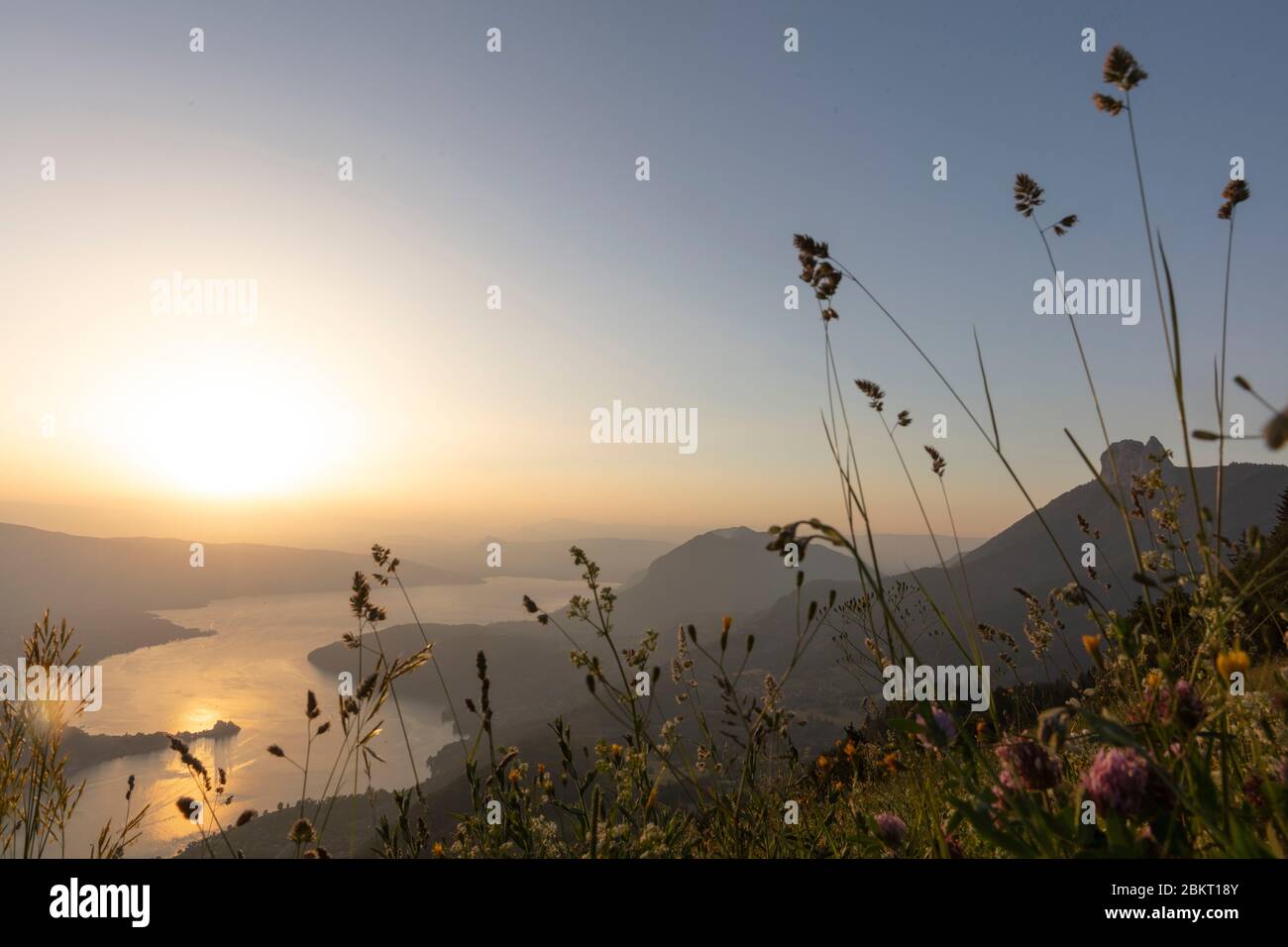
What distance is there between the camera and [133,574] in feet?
561

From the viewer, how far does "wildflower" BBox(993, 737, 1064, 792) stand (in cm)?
120

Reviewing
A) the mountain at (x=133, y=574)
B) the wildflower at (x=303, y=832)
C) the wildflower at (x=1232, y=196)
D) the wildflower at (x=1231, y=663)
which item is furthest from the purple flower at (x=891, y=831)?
the mountain at (x=133, y=574)

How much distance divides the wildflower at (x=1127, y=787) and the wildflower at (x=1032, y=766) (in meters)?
0.07

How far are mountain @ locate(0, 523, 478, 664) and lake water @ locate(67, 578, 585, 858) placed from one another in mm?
20805

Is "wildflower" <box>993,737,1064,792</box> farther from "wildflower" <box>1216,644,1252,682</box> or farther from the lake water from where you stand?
the lake water

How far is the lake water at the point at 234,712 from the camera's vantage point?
58312mm

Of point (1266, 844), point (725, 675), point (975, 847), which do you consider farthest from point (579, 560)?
point (1266, 844)

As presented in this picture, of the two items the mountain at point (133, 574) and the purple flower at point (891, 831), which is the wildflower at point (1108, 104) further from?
the mountain at point (133, 574)

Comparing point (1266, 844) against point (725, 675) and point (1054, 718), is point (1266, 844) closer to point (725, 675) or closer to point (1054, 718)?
point (1054, 718)

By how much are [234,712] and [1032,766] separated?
3931 inches

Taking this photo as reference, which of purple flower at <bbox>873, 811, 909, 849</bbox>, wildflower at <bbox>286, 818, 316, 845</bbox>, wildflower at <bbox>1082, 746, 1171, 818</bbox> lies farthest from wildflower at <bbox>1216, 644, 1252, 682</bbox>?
wildflower at <bbox>286, 818, 316, 845</bbox>

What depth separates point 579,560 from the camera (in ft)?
10.2

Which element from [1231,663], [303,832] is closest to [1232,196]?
[1231,663]
